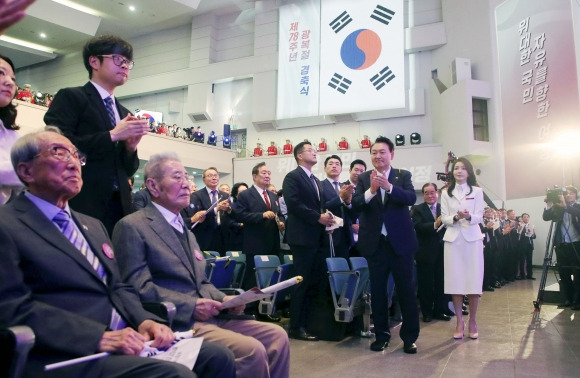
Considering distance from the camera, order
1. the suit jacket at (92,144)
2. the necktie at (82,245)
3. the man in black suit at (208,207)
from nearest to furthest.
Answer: the necktie at (82,245) → the suit jacket at (92,144) → the man in black suit at (208,207)

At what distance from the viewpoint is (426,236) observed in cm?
475

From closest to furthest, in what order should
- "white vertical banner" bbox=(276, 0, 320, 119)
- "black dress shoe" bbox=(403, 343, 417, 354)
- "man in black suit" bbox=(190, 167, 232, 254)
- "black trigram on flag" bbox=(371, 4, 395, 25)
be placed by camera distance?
"black dress shoe" bbox=(403, 343, 417, 354), "man in black suit" bbox=(190, 167, 232, 254), "black trigram on flag" bbox=(371, 4, 395, 25), "white vertical banner" bbox=(276, 0, 320, 119)

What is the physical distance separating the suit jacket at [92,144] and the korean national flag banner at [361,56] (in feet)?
36.1

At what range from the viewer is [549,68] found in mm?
9469

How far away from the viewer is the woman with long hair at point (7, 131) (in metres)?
1.57

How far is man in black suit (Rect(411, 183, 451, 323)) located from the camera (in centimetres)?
462

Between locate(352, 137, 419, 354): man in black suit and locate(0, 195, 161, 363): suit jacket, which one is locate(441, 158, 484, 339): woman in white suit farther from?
locate(0, 195, 161, 363): suit jacket

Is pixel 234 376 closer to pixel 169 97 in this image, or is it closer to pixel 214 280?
pixel 214 280

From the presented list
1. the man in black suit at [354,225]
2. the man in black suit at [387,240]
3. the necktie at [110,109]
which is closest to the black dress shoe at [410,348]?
the man in black suit at [387,240]

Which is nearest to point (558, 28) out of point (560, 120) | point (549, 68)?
point (549, 68)

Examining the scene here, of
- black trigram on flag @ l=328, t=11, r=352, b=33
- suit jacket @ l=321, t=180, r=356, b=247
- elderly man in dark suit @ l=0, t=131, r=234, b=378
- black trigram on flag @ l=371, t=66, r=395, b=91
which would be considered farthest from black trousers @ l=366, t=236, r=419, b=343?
black trigram on flag @ l=328, t=11, r=352, b=33

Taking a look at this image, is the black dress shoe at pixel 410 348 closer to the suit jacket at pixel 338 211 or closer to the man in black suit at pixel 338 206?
the man in black suit at pixel 338 206

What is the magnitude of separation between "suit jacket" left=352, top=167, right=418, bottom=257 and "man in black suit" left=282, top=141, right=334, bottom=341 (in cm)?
35

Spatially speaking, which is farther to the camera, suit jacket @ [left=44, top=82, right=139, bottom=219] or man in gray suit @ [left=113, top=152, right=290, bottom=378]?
suit jacket @ [left=44, top=82, right=139, bottom=219]
